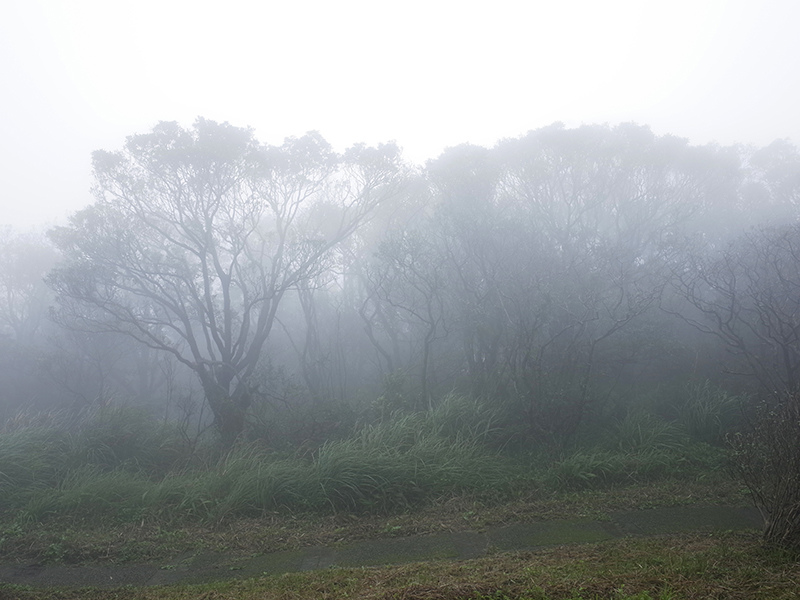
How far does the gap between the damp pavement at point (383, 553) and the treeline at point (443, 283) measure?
10.3ft

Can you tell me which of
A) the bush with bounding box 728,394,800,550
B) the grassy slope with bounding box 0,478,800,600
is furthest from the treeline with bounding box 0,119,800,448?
the bush with bounding box 728,394,800,550

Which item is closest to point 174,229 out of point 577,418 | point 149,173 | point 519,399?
point 149,173

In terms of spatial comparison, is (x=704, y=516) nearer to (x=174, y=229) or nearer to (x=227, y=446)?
(x=227, y=446)

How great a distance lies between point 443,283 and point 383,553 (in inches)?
289

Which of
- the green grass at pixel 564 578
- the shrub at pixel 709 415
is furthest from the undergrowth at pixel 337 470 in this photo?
the green grass at pixel 564 578

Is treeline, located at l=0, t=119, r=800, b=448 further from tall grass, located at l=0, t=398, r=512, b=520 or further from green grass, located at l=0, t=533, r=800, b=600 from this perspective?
green grass, located at l=0, t=533, r=800, b=600

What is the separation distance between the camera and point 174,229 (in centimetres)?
1335

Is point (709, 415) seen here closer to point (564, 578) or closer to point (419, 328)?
point (564, 578)

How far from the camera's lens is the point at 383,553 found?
458 cm

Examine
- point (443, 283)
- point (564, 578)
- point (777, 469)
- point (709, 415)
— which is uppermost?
point (443, 283)

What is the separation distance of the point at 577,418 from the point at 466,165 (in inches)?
323

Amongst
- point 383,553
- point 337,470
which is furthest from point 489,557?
point 337,470

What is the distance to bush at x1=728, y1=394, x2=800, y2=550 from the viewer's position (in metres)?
3.60

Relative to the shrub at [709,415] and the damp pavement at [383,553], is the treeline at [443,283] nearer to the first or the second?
the shrub at [709,415]
